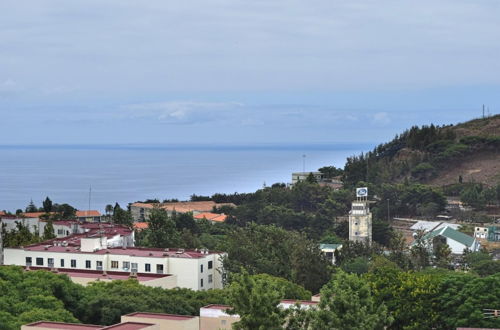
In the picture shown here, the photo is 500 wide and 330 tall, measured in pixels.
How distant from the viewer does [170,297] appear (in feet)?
101

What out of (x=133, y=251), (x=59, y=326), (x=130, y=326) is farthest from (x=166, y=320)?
(x=133, y=251)

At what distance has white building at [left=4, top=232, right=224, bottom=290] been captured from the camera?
43250mm

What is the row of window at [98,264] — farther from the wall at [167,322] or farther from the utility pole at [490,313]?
the utility pole at [490,313]

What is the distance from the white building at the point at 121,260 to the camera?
43250 mm

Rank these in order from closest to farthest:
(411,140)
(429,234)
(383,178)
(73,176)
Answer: (429,234), (383,178), (411,140), (73,176)

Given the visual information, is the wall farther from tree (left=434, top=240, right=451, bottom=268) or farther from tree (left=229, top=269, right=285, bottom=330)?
tree (left=434, top=240, right=451, bottom=268)

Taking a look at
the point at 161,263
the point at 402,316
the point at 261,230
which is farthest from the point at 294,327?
the point at 261,230

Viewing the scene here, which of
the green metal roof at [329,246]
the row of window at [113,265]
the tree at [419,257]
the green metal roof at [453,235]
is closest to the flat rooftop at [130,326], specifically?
the row of window at [113,265]

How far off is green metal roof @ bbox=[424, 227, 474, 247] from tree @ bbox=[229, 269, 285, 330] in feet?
153

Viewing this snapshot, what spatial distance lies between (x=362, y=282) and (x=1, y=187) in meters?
146

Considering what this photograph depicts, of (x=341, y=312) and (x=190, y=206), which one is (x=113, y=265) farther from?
(x=190, y=206)

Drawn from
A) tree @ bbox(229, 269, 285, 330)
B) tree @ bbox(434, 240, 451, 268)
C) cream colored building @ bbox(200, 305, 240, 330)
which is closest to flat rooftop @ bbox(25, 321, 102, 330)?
tree @ bbox(229, 269, 285, 330)

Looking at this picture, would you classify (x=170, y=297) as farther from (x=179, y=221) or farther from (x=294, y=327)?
(x=179, y=221)

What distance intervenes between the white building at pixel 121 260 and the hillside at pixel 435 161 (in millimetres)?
55286
